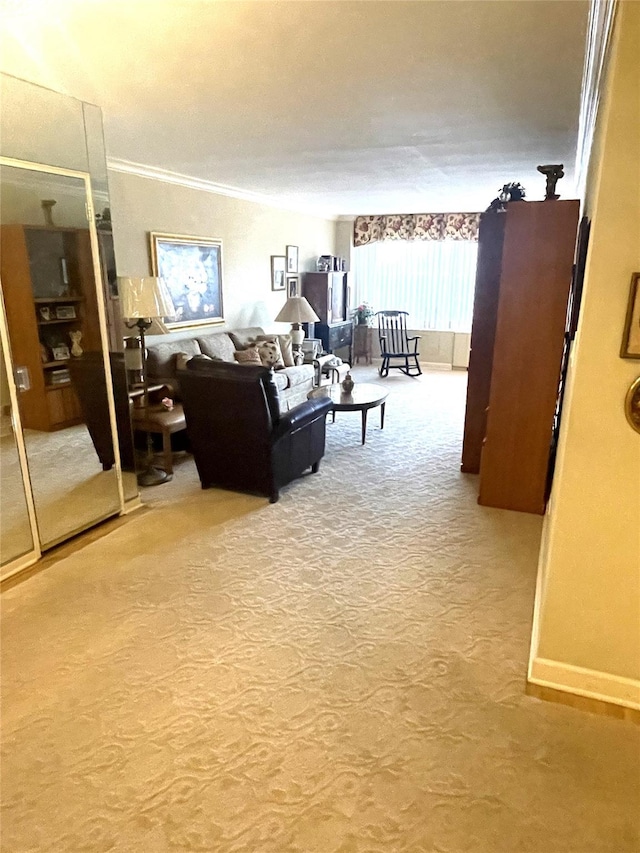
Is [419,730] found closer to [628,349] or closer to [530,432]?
[628,349]

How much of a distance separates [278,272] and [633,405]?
6120 mm

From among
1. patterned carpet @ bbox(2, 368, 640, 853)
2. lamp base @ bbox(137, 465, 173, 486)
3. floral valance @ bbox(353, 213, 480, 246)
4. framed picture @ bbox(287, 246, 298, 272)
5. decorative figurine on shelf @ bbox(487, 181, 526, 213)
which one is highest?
floral valance @ bbox(353, 213, 480, 246)

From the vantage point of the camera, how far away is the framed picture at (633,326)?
1.74m

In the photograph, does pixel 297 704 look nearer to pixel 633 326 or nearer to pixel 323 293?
pixel 633 326

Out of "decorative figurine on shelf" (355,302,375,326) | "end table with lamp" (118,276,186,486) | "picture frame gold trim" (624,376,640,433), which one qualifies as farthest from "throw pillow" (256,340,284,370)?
"picture frame gold trim" (624,376,640,433)

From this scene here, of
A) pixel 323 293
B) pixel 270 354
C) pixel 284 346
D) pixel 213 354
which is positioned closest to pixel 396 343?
pixel 323 293

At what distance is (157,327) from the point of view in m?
4.51

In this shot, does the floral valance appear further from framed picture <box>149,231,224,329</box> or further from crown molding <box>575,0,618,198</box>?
crown molding <box>575,0,618,198</box>

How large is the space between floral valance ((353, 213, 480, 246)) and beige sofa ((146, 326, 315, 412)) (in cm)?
322

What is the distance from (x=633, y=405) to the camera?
1.82 meters

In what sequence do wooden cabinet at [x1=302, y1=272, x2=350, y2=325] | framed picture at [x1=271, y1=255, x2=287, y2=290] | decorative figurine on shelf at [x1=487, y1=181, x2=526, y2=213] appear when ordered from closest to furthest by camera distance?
decorative figurine on shelf at [x1=487, y1=181, x2=526, y2=213]
framed picture at [x1=271, y1=255, x2=287, y2=290]
wooden cabinet at [x1=302, y1=272, x2=350, y2=325]

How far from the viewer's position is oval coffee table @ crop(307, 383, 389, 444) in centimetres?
476

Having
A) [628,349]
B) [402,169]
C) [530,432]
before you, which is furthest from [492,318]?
[628,349]

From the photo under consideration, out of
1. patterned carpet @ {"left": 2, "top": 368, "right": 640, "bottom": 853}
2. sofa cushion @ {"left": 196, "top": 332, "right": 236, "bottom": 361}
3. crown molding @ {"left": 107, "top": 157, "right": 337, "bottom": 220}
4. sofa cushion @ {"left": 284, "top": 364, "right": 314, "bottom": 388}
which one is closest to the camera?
patterned carpet @ {"left": 2, "top": 368, "right": 640, "bottom": 853}
